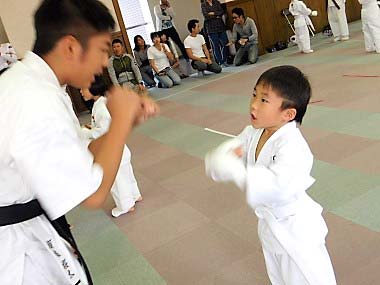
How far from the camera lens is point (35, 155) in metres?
1.00

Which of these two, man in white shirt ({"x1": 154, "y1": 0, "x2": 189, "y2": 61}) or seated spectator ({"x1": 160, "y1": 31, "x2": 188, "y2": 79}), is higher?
man in white shirt ({"x1": 154, "y1": 0, "x2": 189, "y2": 61})

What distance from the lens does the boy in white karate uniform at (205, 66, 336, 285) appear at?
5.16 feet

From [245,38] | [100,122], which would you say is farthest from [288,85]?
[245,38]

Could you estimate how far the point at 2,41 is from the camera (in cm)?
905

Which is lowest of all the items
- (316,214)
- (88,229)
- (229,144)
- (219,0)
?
(88,229)

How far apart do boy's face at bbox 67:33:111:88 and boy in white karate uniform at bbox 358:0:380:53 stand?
6896 mm

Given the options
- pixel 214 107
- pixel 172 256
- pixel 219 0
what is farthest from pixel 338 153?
pixel 219 0

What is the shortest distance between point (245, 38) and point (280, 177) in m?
8.78

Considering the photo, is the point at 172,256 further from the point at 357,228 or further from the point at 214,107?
the point at 214,107

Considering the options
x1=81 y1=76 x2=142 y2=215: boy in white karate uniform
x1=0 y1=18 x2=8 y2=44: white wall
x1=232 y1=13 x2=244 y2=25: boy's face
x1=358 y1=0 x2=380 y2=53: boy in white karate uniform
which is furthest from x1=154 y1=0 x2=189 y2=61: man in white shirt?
x1=81 y1=76 x2=142 y2=215: boy in white karate uniform

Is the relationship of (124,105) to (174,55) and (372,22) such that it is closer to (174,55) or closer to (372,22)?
(372,22)

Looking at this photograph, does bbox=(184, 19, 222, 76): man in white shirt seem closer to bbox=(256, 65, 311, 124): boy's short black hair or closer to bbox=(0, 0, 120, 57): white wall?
bbox=(0, 0, 120, 57): white wall

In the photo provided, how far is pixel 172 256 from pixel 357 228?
1.20 m

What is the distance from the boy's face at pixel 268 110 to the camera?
1.66m
